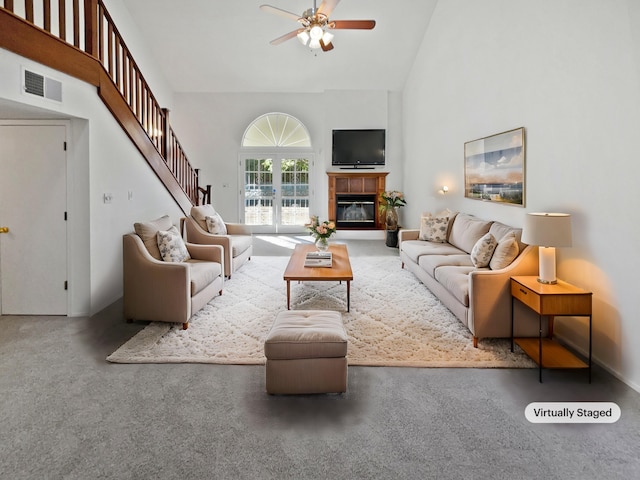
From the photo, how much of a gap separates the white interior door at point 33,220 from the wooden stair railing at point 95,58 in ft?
2.40

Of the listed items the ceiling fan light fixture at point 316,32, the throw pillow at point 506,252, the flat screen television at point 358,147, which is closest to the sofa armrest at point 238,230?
the ceiling fan light fixture at point 316,32

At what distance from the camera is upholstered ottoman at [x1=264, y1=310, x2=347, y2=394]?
2.90 metres

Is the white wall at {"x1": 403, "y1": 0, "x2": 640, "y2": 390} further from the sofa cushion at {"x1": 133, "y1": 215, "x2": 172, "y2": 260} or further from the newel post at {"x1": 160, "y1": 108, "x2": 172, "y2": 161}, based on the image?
the newel post at {"x1": 160, "y1": 108, "x2": 172, "y2": 161}

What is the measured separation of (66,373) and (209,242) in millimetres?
3242

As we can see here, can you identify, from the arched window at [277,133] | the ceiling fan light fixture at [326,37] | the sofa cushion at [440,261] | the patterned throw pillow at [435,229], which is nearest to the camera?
the sofa cushion at [440,261]

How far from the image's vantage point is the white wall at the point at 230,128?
10.7 metres

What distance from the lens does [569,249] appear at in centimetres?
388

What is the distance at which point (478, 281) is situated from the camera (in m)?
3.84

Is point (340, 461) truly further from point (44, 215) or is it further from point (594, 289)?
point (44, 215)

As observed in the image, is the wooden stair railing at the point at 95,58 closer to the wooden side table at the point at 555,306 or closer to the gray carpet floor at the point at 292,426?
the gray carpet floor at the point at 292,426

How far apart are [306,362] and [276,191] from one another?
863cm

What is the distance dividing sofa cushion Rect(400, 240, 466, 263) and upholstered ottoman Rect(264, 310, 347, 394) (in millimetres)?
3317

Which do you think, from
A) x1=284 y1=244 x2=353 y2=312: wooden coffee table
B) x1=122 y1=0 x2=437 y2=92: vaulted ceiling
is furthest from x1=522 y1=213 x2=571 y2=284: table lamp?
x1=122 y1=0 x2=437 y2=92: vaulted ceiling

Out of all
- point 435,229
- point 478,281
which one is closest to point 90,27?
point 478,281
